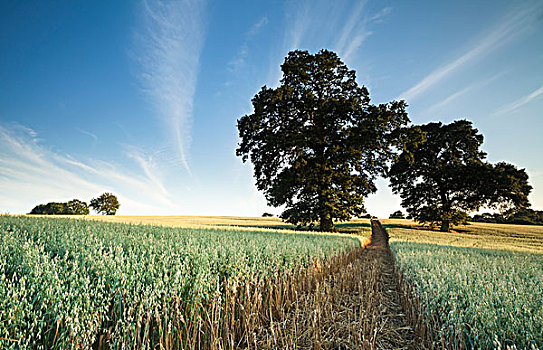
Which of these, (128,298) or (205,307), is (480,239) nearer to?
(205,307)

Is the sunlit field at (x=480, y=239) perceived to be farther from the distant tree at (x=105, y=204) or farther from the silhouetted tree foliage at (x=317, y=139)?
the distant tree at (x=105, y=204)

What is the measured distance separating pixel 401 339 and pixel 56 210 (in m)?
75.7

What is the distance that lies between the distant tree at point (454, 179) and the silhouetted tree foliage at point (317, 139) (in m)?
11.3

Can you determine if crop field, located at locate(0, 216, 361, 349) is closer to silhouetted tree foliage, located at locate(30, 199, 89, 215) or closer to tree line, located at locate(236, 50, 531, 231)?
tree line, located at locate(236, 50, 531, 231)

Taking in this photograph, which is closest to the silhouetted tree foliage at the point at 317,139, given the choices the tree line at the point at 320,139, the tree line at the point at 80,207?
the tree line at the point at 320,139

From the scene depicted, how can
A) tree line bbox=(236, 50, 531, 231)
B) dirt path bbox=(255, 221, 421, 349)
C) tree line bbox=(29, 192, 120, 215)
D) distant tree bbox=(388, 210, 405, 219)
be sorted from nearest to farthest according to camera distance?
1. dirt path bbox=(255, 221, 421, 349)
2. tree line bbox=(236, 50, 531, 231)
3. tree line bbox=(29, 192, 120, 215)
4. distant tree bbox=(388, 210, 405, 219)

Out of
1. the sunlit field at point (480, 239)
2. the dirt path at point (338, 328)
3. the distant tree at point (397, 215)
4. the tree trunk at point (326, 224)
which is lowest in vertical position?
the dirt path at point (338, 328)

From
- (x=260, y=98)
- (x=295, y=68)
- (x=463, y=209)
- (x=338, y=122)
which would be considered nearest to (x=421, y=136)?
(x=338, y=122)

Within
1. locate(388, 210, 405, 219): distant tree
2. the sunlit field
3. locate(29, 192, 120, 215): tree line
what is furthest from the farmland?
locate(388, 210, 405, 219): distant tree

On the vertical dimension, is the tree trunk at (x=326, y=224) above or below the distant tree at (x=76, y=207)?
below

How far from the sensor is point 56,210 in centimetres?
5734

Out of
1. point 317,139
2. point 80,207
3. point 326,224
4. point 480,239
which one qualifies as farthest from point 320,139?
point 80,207

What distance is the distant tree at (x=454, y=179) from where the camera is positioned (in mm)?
26859

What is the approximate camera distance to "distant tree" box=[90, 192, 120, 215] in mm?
64750
